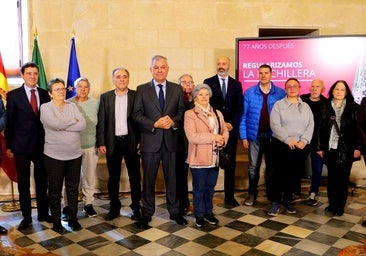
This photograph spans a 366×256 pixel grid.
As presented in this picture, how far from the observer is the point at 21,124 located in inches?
131

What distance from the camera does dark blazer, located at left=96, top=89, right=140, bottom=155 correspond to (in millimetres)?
3539

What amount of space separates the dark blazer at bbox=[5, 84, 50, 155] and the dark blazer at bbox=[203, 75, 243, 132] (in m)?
1.77

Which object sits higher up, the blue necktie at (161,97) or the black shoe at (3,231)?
the blue necktie at (161,97)

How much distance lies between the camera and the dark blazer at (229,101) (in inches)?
154

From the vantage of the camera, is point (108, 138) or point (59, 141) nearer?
point (59, 141)

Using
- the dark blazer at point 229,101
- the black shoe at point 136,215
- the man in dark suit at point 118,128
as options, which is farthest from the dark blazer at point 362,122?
the black shoe at point 136,215

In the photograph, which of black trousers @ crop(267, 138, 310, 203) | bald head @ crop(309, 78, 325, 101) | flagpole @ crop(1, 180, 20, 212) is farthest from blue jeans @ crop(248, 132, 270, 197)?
flagpole @ crop(1, 180, 20, 212)

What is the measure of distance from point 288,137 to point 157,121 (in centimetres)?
133

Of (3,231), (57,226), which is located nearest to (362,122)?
(57,226)

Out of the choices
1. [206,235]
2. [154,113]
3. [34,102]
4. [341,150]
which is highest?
[34,102]

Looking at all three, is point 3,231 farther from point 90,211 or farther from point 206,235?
point 206,235

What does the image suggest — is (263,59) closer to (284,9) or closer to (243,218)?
(284,9)

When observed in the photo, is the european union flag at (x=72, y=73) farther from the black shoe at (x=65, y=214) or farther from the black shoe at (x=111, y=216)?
the black shoe at (x=111, y=216)

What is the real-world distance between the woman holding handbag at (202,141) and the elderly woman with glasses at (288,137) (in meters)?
0.63
